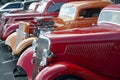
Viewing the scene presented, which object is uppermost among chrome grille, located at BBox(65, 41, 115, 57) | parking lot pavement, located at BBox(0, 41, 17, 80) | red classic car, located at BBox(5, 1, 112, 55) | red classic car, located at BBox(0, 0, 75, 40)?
chrome grille, located at BBox(65, 41, 115, 57)

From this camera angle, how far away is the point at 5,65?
9992 mm

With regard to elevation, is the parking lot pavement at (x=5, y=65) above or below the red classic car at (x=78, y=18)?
below

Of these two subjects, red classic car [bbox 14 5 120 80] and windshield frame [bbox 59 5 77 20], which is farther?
windshield frame [bbox 59 5 77 20]

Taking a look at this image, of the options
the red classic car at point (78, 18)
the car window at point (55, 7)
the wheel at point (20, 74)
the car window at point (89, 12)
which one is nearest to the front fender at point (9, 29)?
the red classic car at point (78, 18)

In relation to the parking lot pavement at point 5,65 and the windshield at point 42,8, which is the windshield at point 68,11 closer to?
the windshield at point 42,8

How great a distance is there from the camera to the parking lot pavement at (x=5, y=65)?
8.59 m

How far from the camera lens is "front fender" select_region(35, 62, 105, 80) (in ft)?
17.9

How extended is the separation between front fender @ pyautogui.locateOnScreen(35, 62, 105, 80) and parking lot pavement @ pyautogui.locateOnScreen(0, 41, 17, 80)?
9.66ft

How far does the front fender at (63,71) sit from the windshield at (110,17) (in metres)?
1.39

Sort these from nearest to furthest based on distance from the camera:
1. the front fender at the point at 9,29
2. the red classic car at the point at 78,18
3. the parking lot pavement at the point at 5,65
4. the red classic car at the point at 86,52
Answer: the red classic car at the point at 86,52, the parking lot pavement at the point at 5,65, the red classic car at the point at 78,18, the front fender at the point at 9,29

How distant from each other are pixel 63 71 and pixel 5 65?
481 cm

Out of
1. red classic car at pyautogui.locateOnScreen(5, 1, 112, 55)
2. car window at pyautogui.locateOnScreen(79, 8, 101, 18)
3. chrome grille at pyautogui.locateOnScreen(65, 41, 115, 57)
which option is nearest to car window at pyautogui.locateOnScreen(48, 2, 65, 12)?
red classic car at pyautogui.locateOnScreen(5, 1, 112, 55)

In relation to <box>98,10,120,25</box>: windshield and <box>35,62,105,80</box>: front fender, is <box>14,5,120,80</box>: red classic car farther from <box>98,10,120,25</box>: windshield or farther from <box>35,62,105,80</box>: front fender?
<box>98,10,120,25</box>: windshield

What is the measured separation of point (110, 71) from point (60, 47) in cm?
98
